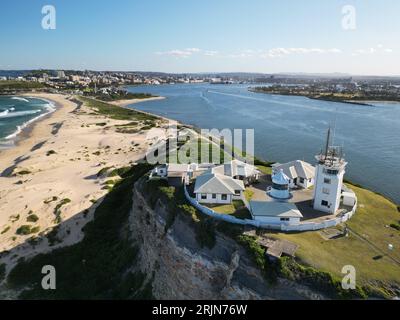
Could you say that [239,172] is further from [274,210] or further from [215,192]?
[274,210]

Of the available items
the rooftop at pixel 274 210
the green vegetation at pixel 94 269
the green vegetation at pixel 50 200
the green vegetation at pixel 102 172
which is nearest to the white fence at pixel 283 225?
the rooftop at pixel 274 210

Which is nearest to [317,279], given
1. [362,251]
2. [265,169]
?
[362,251]

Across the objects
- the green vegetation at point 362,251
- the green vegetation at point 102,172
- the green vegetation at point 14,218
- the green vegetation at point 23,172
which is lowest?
the green vegetation at point 14,218

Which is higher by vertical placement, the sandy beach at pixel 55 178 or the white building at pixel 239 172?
the white building at pixel 239 172

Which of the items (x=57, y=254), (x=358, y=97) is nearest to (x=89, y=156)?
(x=57, y=254)

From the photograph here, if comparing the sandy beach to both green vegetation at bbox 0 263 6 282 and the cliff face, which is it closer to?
green vegetation at bbox 0 263 6 282

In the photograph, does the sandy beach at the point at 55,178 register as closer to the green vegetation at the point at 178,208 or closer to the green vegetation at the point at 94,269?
the green vegetation at the point at 94,269
